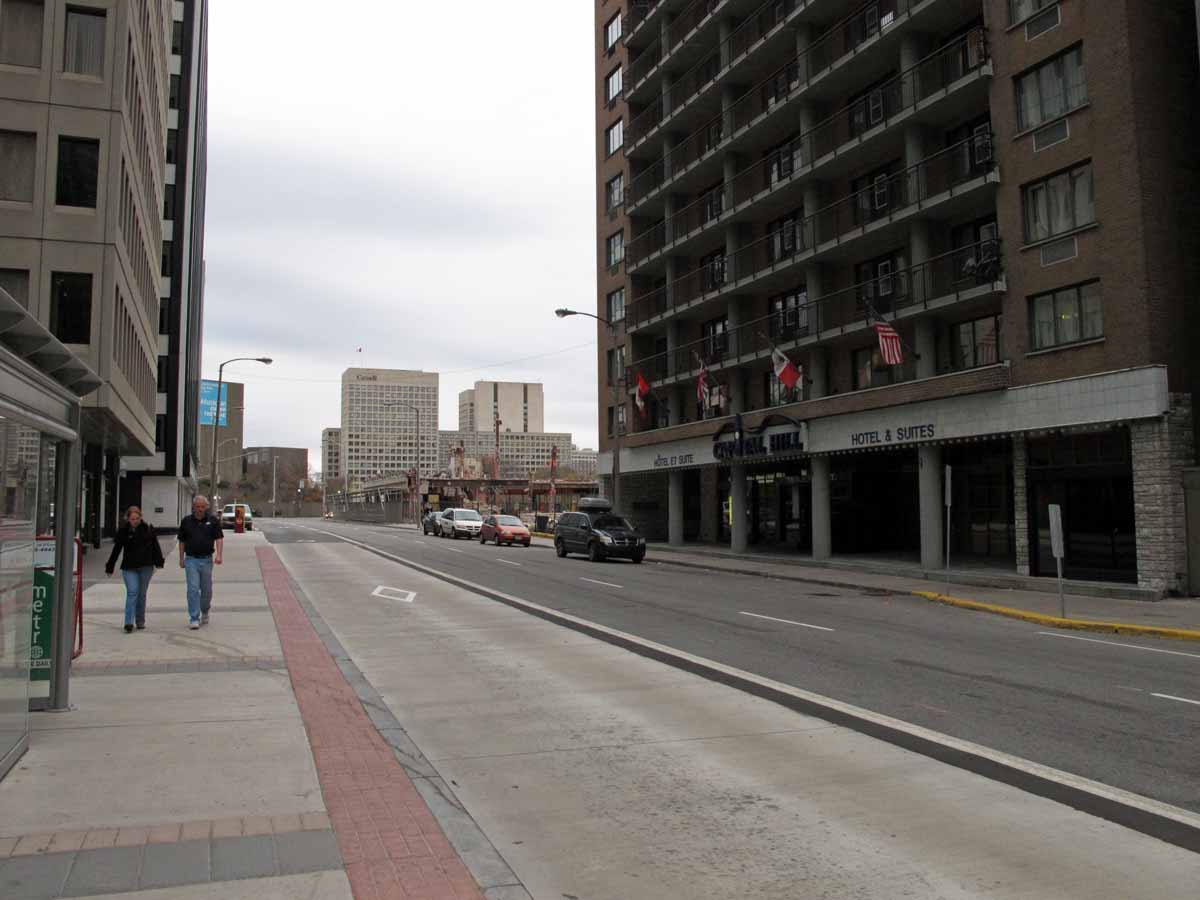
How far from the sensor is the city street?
453cm

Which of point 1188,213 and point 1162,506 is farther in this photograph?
point 1188,213

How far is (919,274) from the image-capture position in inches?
1025

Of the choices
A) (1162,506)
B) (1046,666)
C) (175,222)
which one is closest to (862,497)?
(1162,506)

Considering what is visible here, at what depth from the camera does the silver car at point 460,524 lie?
1989 inches

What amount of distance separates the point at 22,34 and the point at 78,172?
11.4ft

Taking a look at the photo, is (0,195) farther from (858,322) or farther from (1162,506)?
(1162,506)

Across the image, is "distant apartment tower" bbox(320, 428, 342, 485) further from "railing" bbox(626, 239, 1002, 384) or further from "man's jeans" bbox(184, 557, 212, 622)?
"man's jeans" bbox(184, 557, 212, 622)

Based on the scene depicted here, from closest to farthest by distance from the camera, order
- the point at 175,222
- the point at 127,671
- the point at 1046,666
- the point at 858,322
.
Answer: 1. the point at 127,671
2. the point at 1046,666
3. the point at 858,322
4. the point at 175,222


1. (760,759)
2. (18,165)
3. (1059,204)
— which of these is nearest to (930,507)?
(1059,204)

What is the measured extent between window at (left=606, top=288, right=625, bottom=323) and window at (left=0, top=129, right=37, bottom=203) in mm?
28247

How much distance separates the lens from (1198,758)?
6.61 m

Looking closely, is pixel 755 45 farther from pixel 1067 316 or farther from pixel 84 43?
pixel 84 43

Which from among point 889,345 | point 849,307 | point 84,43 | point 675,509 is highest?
point 84,43

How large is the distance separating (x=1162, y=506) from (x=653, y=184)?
1187 inches
